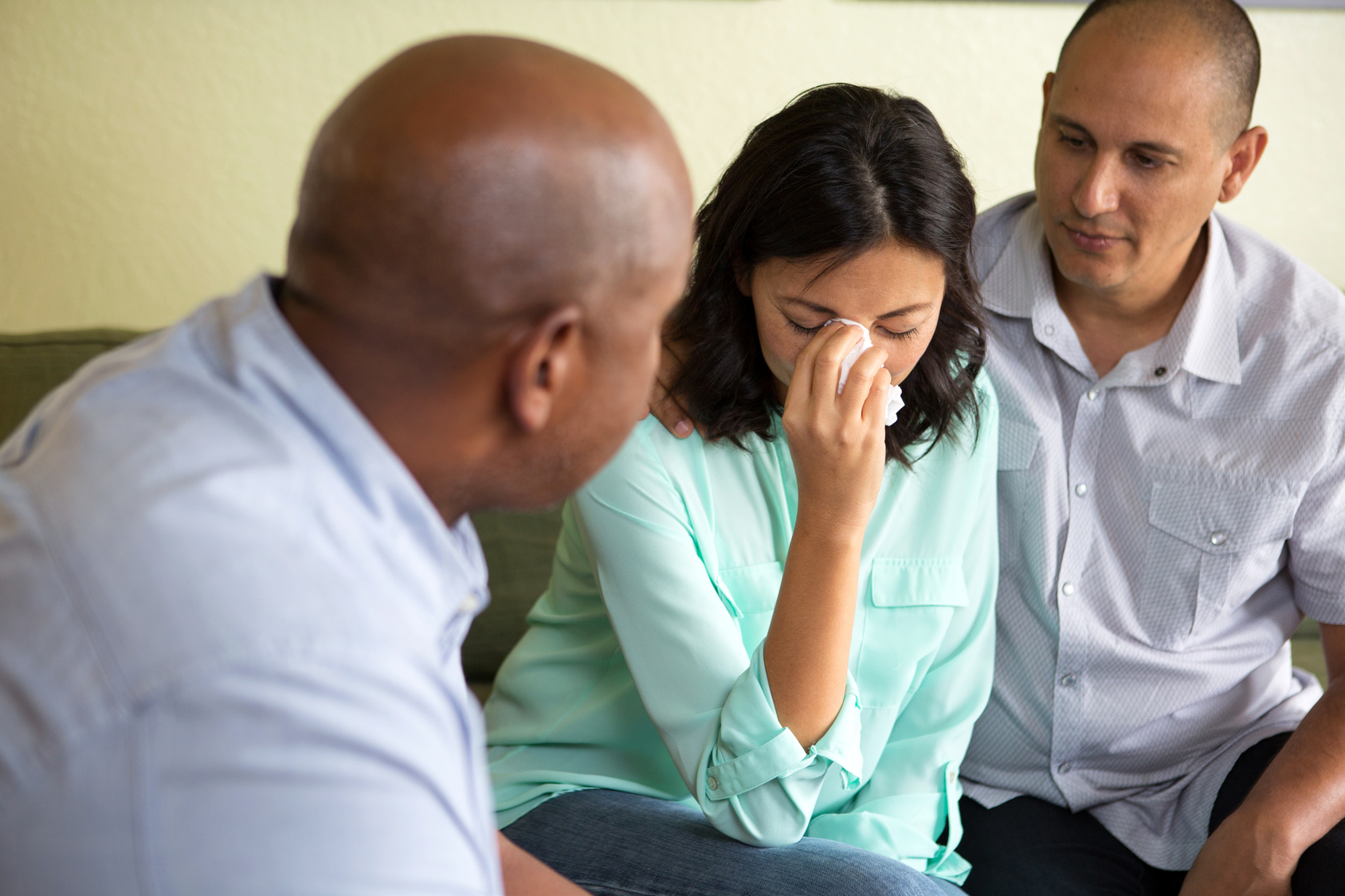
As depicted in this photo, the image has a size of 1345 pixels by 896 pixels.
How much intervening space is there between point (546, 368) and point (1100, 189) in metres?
1.10

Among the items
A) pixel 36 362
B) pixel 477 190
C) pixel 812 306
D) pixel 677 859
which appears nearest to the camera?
pixel 477 190

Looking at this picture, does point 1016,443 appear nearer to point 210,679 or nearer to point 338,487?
point 338,487

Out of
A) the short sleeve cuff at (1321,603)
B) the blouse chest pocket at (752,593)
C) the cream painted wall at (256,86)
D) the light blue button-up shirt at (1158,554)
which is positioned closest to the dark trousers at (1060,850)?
the light blue button-up shirt at (1158,554)

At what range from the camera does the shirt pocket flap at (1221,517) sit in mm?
1530

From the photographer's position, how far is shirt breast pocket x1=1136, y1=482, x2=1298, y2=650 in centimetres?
154

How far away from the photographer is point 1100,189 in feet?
5.09

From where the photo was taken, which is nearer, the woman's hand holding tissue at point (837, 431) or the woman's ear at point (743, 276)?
the woman's hand holding tissue at point (837, 431)

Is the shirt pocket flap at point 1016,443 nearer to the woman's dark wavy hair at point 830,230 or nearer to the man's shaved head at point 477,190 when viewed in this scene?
the woman's dark wavy hair at point 830,230

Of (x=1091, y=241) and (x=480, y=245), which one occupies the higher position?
(x=480, y=245)

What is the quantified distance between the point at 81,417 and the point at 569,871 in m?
0.78

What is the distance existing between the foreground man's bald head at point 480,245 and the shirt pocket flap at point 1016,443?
0.98 m

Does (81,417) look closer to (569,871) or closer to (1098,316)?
(569,871)

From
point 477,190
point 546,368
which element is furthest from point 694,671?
point 477,190

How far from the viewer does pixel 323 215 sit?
71 centimetres
